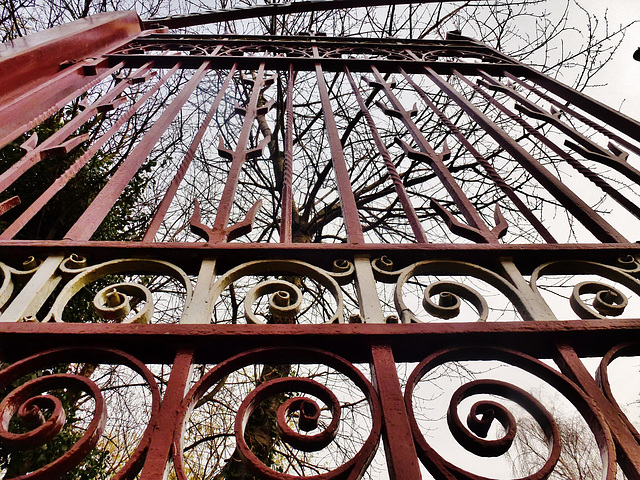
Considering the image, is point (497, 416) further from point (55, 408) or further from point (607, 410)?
point (55, 408)

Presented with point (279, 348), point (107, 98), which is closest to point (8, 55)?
point (107, 98)

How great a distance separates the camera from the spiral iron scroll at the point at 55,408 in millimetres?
672

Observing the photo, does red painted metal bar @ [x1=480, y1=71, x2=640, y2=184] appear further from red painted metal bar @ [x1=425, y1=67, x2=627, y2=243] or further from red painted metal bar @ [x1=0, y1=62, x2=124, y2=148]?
red painted metal bar @ [x1=0, y1=62, x2=124, y2=148]

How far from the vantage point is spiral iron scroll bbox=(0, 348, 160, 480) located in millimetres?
672

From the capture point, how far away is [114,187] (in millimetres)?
1393

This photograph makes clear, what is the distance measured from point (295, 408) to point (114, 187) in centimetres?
105

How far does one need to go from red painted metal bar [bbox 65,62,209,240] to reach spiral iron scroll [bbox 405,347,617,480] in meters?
1.02

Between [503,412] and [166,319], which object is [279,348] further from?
[166,319]

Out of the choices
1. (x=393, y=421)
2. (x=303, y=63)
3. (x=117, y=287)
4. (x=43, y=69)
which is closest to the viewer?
(x=393, y=421)

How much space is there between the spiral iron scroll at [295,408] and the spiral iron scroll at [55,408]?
3.4 inches

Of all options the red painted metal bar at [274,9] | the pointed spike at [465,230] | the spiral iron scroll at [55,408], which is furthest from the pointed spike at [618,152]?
the spiral iron scroll at [55,408]

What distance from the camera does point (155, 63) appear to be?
7.77 feet

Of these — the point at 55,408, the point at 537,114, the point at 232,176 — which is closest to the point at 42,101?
the point at 232,176

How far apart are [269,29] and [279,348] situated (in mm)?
6403
